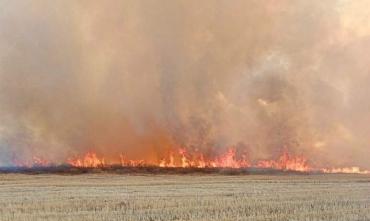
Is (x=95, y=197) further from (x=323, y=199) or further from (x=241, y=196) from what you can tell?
(x=323, y=199)

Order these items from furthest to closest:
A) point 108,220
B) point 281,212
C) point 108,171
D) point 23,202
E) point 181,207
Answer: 1. point 108,171
2. point 23,202
3. point 181,207
4. point 281,212
5. point 108,220

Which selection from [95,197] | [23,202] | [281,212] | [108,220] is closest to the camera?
[108,220]

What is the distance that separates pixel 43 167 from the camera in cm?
6656

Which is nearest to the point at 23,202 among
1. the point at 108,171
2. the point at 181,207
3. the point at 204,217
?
the point at 181,207

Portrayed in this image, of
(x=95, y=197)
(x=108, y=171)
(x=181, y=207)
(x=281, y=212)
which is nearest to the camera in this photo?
(x=281, y=212)

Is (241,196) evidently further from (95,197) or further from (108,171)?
(108,171)

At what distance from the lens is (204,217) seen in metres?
20.3

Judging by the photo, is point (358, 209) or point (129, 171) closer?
point (358, 209)

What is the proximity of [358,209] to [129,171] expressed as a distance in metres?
44.2

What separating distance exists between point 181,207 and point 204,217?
118 inches

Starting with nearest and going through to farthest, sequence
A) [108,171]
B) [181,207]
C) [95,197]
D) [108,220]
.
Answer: [108,220]
[181,207]
[95,197]
[108,171]

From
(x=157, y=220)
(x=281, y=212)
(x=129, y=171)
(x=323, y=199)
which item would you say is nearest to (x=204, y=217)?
(x=157, y=220)

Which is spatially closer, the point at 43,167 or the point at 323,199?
the point at 323,199

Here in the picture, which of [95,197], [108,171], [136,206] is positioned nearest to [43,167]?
[108,171]
